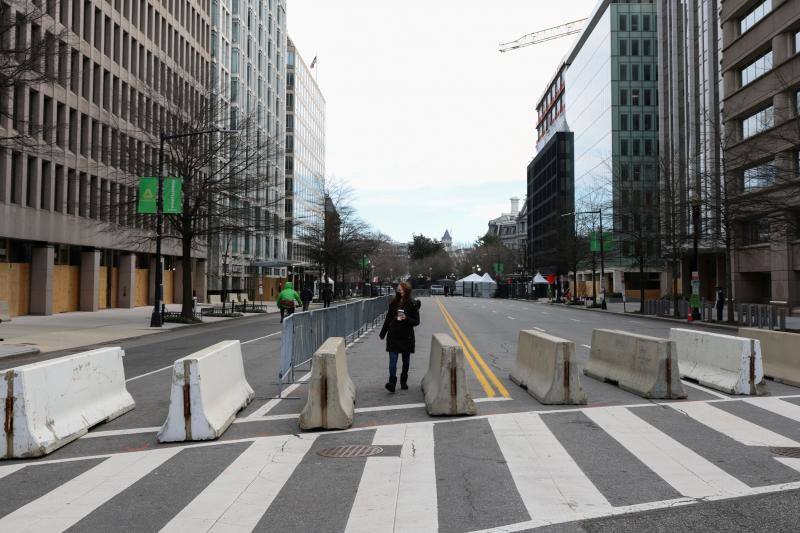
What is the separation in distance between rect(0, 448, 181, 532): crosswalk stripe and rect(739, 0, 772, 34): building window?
43525mm

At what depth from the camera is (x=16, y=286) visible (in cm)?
3381

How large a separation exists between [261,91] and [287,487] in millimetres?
75853

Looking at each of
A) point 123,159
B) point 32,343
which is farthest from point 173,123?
point 32,343

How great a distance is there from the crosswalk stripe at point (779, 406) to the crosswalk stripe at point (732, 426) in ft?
2.43

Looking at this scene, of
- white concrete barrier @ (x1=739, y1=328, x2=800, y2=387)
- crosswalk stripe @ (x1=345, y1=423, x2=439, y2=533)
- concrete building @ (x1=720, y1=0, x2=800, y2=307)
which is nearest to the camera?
crosswalk stripe @ (x1=345, y1=423, x2=439, y2=533)

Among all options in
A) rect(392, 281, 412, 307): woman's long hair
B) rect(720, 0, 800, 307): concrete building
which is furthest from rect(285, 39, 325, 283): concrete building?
rect(392, 281, 412, 307): woman's long hair

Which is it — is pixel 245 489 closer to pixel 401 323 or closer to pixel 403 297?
pixel 401 323

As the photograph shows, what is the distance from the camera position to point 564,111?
10450 centimetres

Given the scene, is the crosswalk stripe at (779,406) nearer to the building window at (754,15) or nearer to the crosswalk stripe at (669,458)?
the crosswalk stripe at (669,458)

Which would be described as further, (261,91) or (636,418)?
(261,91)

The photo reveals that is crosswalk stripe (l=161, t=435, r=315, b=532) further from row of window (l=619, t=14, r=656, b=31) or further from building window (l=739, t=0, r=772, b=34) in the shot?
row of window (l=619, t=14, r=656, b=31)

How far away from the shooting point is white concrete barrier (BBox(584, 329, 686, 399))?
34.5 ft

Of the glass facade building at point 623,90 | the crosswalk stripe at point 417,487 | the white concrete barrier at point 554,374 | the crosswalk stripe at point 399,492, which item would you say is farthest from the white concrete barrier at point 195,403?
the glass facade building at point 623,90

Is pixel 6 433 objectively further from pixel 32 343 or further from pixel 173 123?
pixel 173 123
